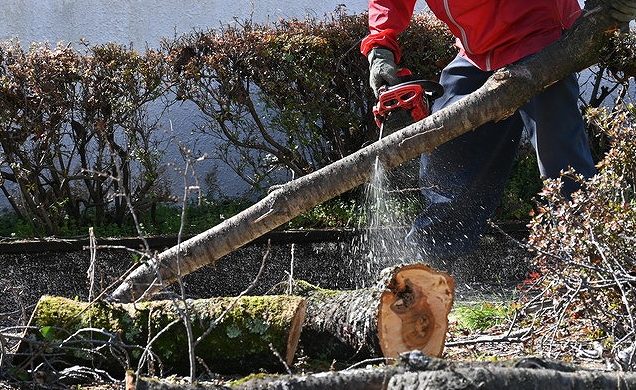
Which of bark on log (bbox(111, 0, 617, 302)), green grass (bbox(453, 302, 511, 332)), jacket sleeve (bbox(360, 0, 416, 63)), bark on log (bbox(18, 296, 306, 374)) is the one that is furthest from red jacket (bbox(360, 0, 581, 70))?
bark on log (bbox(18, 296, 306, 374))

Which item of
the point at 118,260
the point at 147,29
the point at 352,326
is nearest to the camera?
the point at 352,326

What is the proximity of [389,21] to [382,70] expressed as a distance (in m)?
0.31

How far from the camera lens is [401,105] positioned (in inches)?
172

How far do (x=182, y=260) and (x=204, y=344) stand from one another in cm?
63

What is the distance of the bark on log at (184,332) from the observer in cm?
325

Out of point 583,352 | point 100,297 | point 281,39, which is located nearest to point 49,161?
point 281,39

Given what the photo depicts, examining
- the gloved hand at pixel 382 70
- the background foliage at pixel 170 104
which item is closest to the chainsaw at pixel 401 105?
the gloved hand at pixel 382 70

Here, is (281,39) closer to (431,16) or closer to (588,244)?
(431,16)

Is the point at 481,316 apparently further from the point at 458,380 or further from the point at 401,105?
the point at 458,380

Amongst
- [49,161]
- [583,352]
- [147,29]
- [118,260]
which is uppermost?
[147,29]

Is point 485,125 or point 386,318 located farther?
point 485,125

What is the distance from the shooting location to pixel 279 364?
3.29 metres

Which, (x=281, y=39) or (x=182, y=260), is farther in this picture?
(x=281, y=39)

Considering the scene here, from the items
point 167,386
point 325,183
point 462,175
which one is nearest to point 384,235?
point 462,175
